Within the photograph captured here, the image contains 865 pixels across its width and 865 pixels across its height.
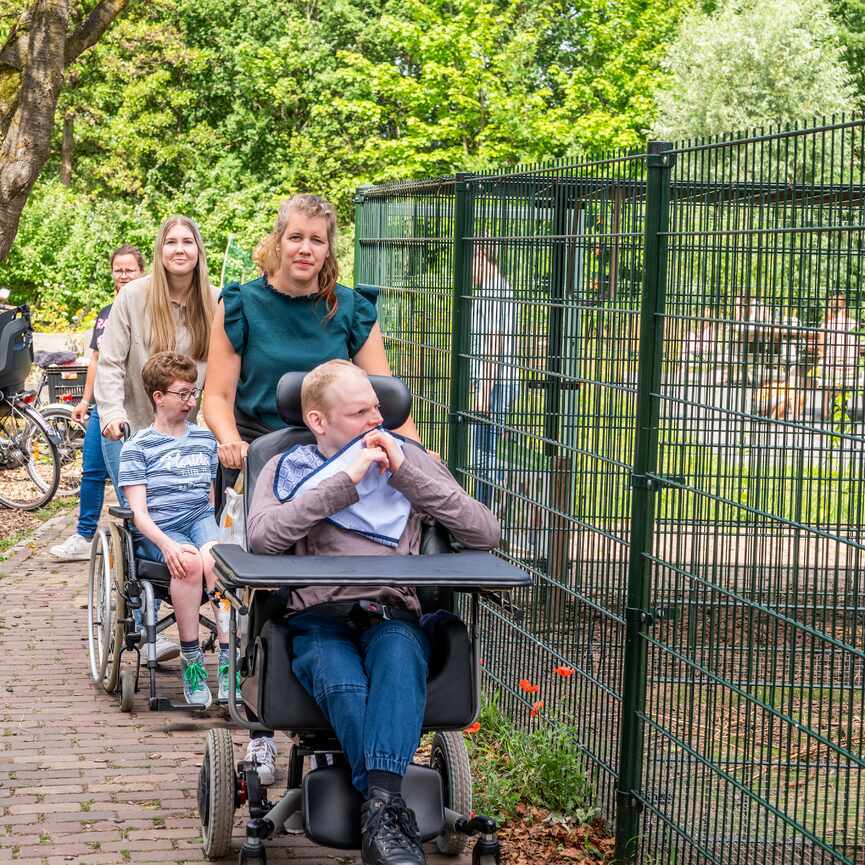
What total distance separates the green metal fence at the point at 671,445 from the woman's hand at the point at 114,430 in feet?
5.08

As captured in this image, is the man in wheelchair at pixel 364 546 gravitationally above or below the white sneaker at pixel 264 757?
above

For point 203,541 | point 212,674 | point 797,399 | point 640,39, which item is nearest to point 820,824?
point 797,399

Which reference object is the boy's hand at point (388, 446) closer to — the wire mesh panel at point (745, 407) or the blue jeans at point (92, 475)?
the wire mesh panel at point (745, 407)

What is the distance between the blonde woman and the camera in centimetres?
691

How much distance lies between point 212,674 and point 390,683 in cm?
340

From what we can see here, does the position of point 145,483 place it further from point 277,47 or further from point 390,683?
point 277,47

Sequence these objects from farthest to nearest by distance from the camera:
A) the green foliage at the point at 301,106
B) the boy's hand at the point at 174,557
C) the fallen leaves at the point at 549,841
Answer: the green foliage at the point at 301,106, the boy's hand at the point at 174,557, the fallen leaves at the point at 549,841

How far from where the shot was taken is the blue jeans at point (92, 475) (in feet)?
30.0

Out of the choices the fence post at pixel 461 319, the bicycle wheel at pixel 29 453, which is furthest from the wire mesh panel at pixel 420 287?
the bicycle wheel at pixel 29 453

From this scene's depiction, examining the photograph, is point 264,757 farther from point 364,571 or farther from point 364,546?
point 364,571

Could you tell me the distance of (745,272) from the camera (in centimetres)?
436

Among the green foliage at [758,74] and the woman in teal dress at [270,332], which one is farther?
the green foliage at [758,74]

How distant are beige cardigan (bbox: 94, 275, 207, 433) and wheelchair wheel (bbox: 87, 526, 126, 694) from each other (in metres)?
0.64

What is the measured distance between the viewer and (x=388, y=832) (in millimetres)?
3871
